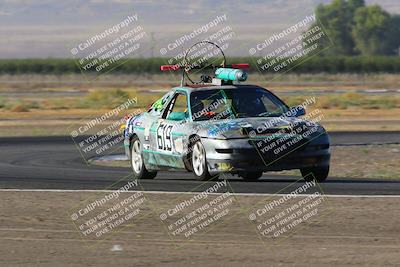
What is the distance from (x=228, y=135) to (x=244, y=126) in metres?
0.28

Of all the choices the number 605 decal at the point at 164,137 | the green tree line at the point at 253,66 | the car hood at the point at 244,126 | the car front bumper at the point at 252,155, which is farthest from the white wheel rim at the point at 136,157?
the green tree line at the point at 253,66

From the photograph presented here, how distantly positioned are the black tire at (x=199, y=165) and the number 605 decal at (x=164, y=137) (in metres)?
0.59

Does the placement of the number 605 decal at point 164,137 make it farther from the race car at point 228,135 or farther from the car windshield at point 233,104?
the car windshield at point 233,104

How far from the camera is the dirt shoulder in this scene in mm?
9891

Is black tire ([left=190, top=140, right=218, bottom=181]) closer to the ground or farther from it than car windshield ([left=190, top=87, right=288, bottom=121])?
closer to the ground

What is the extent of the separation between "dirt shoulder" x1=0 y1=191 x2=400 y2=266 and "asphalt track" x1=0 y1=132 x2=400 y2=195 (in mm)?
2059

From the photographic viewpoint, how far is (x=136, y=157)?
18.9 meters

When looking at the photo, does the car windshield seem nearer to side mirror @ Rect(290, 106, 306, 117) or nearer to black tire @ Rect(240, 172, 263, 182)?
side mirror @ Rect(290, 106, 306, 117)

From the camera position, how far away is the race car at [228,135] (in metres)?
16.4

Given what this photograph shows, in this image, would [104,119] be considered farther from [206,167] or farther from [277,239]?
[277,239]

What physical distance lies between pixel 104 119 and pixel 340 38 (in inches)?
5552

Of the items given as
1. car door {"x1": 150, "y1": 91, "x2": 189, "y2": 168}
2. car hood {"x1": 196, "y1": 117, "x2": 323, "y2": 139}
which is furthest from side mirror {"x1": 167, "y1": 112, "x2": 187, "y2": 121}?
car hood {"x1": 196, "y1": 117, "x2": 323, "y2": 139}

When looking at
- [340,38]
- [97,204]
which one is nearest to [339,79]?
[340,38]

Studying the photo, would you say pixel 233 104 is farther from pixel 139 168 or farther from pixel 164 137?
pixel 139 168
